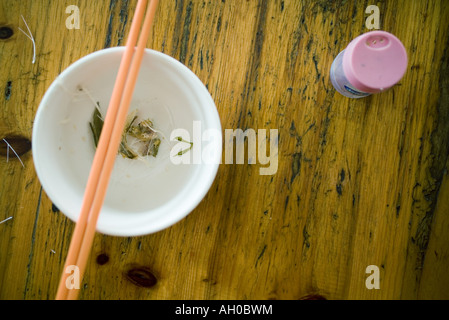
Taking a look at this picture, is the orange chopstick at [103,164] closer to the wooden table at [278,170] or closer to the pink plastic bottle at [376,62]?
the wooden table at [278,170]

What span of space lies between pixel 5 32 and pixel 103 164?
40 centimetres

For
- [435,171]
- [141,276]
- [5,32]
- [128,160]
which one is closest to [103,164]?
[128,160]

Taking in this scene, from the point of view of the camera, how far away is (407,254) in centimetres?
63

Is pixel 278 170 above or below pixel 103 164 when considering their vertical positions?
above

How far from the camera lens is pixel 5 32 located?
606 millimetres

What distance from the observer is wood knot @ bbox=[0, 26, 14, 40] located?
61 centimetres

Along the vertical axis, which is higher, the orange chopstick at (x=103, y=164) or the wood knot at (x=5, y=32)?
the wood knot at (x=5, y=32)

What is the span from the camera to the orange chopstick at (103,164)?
430 millimetres

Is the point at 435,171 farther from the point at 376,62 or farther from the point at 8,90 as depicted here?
the point at 8,90

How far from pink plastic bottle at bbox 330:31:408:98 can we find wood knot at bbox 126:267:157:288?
0.53 metres

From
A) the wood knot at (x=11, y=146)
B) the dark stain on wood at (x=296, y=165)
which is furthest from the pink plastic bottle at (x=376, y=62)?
the wood knot at (x=11, y=146)

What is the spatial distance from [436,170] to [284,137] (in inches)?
12.7
